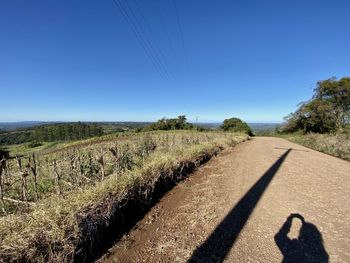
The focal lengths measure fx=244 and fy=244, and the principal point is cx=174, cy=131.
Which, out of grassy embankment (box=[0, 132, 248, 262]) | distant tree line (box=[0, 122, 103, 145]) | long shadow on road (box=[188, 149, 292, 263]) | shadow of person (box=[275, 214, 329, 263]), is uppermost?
grassy embankment (box=[0, 132, 248, 262])

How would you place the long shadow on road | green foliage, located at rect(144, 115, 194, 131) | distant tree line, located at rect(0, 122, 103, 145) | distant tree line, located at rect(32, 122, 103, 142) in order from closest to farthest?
the long shadow on road → green foliage, located at rect(144, 115, 194, 131) → distant tree line, located at rect(0, 122, 103, 145) → distant tree line, located at rect(32, 122, 103, 142)

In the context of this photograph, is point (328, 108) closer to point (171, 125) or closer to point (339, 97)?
point (339, 97)

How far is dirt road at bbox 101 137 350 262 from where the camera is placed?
353cm

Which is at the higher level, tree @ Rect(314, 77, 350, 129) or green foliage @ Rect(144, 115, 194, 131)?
tree @ Rect(314, 77, 350, 129)

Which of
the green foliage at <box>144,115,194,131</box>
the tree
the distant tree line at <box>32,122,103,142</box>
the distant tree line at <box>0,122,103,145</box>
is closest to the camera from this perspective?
the tree

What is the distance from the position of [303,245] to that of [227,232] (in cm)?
115

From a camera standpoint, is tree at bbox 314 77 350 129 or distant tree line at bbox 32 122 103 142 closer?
tree at bbox 314 77 350 129

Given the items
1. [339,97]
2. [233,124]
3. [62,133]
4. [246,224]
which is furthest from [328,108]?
[62,133]

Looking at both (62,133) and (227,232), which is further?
(62,133)

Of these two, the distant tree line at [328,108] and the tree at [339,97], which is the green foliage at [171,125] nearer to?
the distant tree line at [328,108]

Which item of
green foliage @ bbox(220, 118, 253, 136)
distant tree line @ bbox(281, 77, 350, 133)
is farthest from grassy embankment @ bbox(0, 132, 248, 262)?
green foliage @ bbox(220, 118, 253, 136)

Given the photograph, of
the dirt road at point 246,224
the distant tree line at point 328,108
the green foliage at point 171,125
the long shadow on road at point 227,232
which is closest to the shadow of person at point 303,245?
the dirt road at point 246,224

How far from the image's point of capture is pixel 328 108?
37688mm

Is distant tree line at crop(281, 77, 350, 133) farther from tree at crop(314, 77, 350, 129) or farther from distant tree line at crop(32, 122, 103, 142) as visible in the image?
distant tree line at crop(32, 122, 103, 142)
